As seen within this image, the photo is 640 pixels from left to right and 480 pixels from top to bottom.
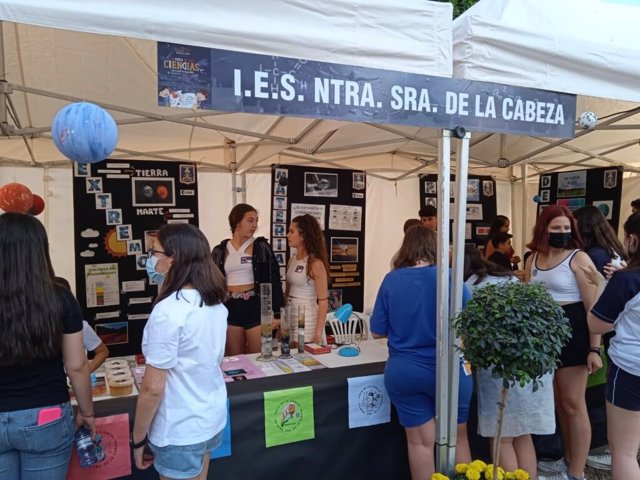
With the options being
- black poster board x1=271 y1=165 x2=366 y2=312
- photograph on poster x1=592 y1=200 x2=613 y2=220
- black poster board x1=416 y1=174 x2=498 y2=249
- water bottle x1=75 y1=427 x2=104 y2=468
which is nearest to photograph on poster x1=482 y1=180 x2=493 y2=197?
black poster board x1=416 y1=174 x2=498 y2=249

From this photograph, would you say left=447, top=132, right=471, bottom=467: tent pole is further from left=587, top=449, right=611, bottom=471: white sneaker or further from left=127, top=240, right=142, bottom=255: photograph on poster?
left=127, top=240, right=142, bottom=255: photograph on poster

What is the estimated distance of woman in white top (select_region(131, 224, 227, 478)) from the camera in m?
1.44

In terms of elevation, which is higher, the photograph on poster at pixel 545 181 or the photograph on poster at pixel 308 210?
the photograph on poster at pixel 545 181

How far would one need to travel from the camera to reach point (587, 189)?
5.09 m

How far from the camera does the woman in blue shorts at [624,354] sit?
1.84 meters

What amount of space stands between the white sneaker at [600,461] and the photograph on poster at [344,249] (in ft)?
9.24

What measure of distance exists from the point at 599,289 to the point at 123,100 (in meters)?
3.07

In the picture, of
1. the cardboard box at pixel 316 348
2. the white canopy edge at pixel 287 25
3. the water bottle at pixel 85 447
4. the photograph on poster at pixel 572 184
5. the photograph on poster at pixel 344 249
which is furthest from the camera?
the photograph on poster at pixel 572 184

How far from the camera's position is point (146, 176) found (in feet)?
13.4

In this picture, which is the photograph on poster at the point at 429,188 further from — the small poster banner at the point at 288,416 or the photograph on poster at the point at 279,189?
the small poster banner at the point at 288,416

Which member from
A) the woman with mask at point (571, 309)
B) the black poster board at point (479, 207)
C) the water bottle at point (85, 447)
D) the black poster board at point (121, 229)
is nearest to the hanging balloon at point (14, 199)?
the black poster board at point (121, 229)

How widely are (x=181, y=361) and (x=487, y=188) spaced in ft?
16.7

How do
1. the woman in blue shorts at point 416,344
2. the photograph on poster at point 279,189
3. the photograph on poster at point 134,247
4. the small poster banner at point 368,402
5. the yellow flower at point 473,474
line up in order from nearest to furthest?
the yellow flower at point 473,474
the woman in blue shorts at point 416,344
the small poster banner at point 368,402
the photograph on poster at point 134,247
the photograph on poster at point 279,189

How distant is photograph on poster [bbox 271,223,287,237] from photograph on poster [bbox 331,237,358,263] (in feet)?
1.92
